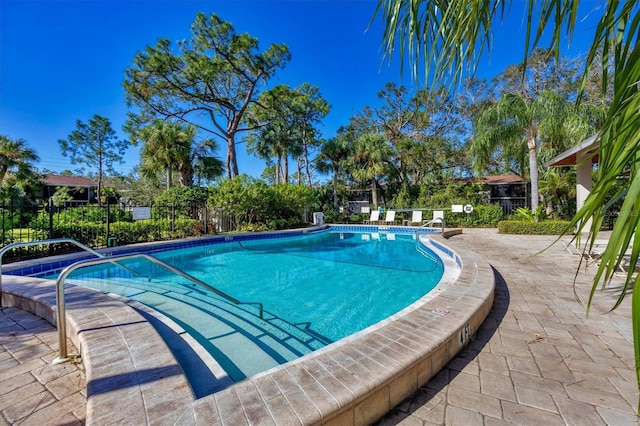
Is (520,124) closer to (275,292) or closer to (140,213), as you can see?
(275,292)

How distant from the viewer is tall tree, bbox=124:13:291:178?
642 inches

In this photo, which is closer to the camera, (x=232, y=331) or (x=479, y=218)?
(x=232, y=331)

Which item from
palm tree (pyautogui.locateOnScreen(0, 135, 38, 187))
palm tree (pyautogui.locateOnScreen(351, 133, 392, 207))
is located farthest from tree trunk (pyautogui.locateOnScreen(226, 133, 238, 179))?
palm tree (pyautogui.locateOnScreen(0, 135, 38, 187))

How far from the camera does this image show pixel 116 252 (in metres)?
8.11

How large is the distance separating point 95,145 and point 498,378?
3060 cm

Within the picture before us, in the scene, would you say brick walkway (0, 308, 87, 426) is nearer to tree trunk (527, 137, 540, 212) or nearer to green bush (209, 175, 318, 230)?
green bush (209, 175, 318, 230)

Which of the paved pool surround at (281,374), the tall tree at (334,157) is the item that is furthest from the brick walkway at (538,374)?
the tall tree at (334,157)

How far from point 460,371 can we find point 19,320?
468 cm

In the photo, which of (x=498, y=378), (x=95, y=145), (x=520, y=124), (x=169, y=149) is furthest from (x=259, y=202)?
(x=95, y=145)

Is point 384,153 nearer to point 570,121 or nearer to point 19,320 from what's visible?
point 570,121

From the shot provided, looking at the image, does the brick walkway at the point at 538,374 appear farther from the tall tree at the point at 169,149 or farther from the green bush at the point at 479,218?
the tall tree at the point at 169,149

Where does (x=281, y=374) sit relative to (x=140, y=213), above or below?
below

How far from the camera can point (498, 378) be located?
224 cm

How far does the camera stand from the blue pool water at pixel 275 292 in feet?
11.6
